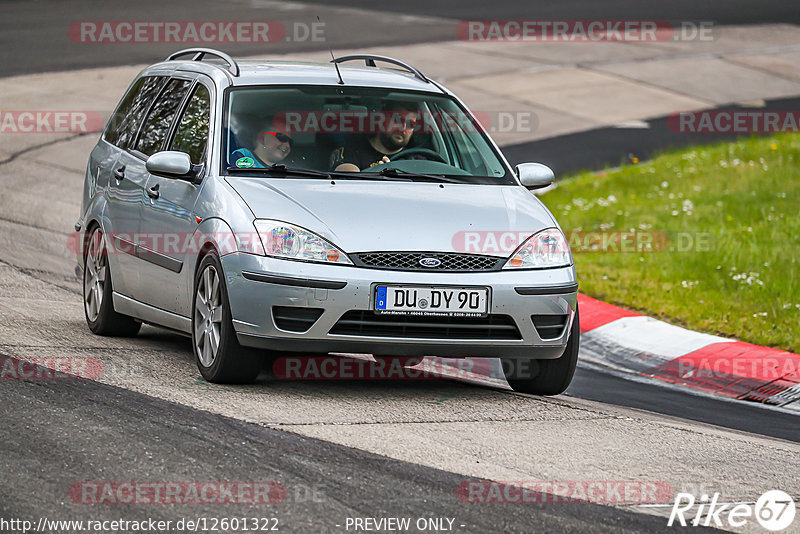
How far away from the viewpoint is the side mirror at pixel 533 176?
7.82 m

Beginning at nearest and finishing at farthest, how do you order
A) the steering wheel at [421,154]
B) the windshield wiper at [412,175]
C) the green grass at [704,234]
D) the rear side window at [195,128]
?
1. the windshield wiper at [412,175]
2. the rear side window at [195,128]
3. the steering wheel at [421,154]
4. the green grass at [704,234]

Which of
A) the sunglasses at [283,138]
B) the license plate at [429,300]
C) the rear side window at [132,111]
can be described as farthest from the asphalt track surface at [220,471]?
the rear side window at [132,111]

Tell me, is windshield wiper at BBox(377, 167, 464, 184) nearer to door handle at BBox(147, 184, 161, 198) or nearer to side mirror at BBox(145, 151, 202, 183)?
side mirror at BBox(145, 151, 202, 183)

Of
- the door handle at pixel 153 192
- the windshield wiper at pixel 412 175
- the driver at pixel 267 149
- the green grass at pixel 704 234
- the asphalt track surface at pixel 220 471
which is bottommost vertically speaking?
the green grass at pixel 704 234

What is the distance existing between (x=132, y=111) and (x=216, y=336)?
99.4 inches

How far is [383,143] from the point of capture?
25.8ft

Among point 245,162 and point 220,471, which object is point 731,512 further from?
point 245,162

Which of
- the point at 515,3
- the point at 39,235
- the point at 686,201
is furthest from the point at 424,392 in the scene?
the point at 515,3

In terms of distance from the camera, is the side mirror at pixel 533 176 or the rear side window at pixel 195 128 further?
the side mirror at pixel 533 176

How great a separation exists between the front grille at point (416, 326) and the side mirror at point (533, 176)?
1.32 meters

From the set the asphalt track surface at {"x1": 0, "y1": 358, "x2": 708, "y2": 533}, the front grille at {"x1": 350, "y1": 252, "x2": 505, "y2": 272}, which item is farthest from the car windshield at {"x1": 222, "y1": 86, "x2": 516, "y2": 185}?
the asphalt track surface at {"x1": 0, "y1": 358, "x2": 708, "y2": 533}

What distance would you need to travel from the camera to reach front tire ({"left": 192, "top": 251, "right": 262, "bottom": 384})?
22.1ft

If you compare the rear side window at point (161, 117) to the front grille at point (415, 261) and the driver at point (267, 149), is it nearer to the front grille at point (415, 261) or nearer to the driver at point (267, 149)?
the driver at point (267, 149)

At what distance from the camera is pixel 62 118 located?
694 inches
